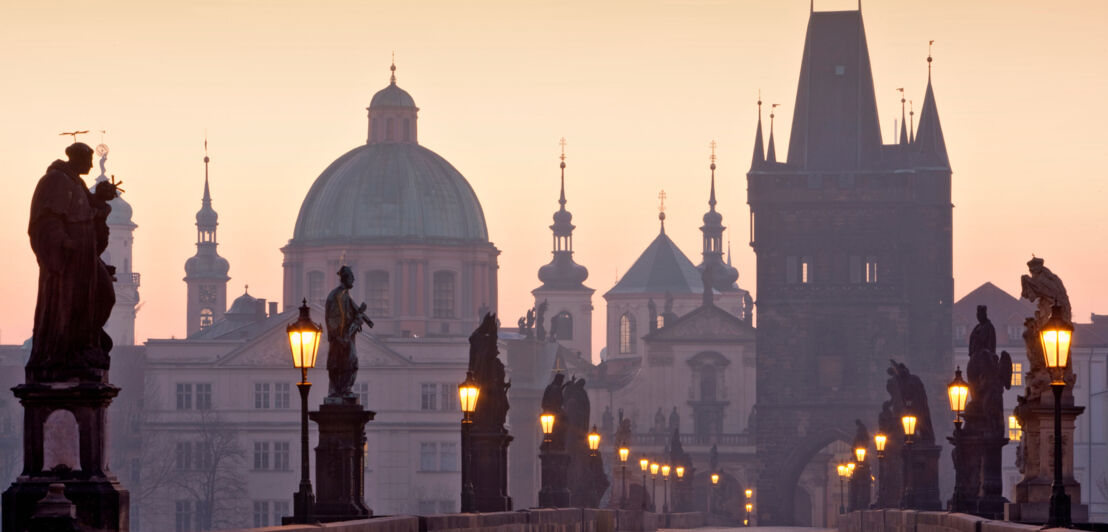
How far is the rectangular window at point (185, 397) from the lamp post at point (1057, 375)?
131353mm

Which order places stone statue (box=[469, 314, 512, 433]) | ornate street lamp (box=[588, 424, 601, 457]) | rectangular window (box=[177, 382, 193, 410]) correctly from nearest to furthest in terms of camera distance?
stone statue (box=[469, 314, 512, 433]) < ornate street lamp (box=[588, 424, 601, 457]) < rectangular window (box=[177, 382, 193, 410])

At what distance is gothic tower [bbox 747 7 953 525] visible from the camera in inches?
6339

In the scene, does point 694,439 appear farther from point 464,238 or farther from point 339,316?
point 339,316

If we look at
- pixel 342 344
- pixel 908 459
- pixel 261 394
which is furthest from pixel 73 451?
pixel 261 394

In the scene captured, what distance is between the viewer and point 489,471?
48719 millimetres

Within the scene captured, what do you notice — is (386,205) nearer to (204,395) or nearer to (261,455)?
(204,395)

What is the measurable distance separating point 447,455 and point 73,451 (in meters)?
137

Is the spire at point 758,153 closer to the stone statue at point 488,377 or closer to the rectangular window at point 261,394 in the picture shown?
the rectangular window at point 261,394

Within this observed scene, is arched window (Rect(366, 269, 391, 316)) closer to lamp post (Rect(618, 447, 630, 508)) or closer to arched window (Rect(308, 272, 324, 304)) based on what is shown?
arched window (Rect(308, 272, 324, 304))

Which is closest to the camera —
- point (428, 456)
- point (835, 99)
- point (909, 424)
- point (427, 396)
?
point (909, 424)

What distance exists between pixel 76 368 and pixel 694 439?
160938mm

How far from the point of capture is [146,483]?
153 metres

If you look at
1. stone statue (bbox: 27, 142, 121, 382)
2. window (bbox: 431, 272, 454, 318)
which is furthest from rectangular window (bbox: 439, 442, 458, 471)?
stone statue (bbox: 27, 142, 121, 382)

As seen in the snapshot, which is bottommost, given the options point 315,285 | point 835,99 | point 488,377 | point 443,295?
point 488,377
